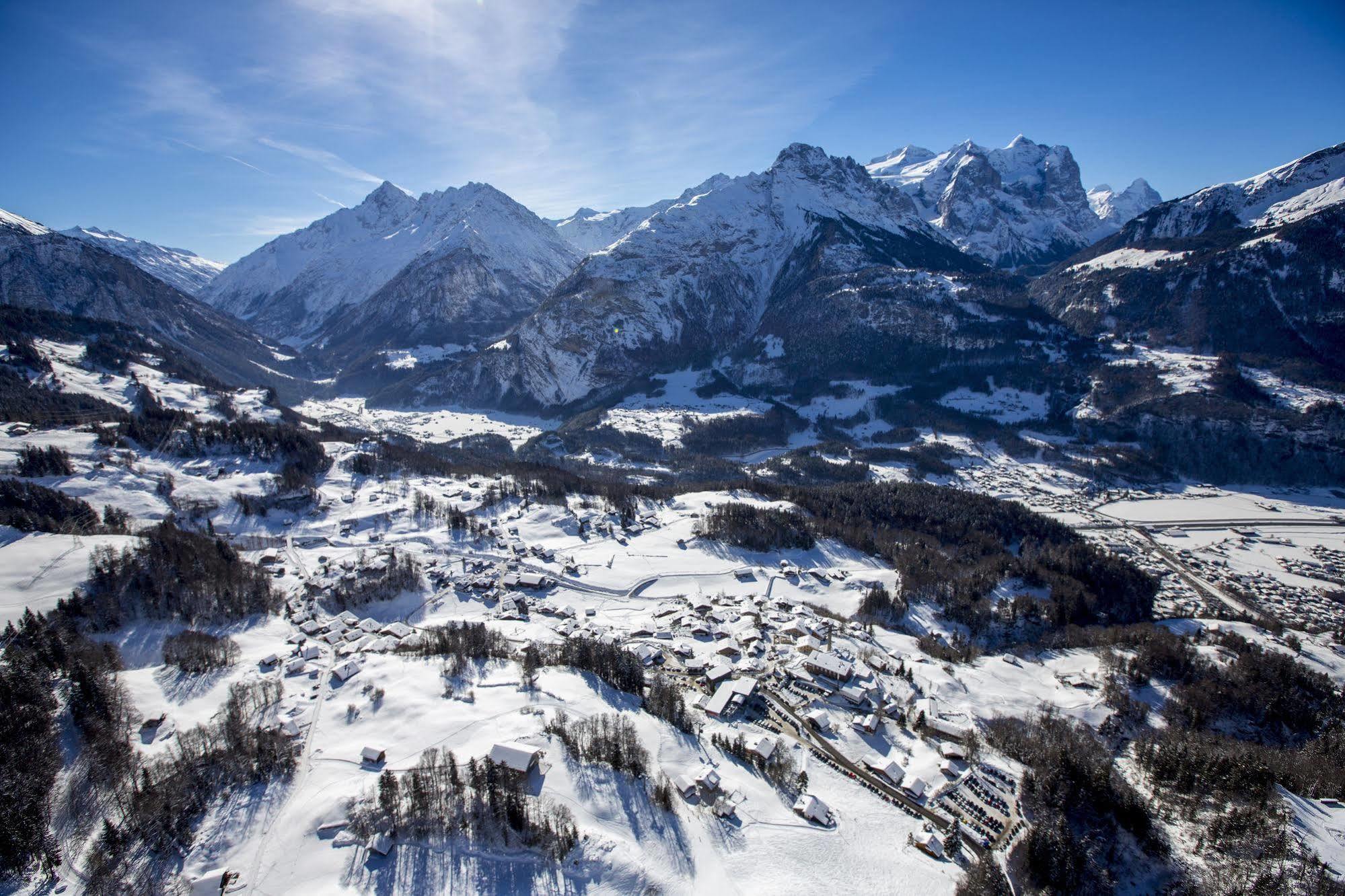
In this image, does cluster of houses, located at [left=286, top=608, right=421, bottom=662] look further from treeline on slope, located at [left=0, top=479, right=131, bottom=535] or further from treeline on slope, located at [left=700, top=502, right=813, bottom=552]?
treeline on slope, located at [left=700, top=502, right=813, bottom=552]

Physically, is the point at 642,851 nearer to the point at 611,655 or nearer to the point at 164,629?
the point at 611,655

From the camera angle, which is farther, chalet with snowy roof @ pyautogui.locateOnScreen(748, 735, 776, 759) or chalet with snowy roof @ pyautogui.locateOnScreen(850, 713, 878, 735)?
chalet with snowy roof @ pyautogui.locateOnScreen(850, 713, 878, 735)

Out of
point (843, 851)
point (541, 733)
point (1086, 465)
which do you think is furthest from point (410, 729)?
point (1086, 465)

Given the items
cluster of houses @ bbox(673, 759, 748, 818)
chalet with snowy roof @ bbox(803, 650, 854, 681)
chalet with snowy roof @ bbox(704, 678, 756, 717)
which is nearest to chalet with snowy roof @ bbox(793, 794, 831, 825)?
cluster of houses @ bbox(673, 759, 748, 818)

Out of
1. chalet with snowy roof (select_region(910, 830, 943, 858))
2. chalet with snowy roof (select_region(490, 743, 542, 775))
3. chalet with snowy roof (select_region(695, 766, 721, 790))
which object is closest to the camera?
chalet with snowy roof (select_region(910, 830, 943, 858))

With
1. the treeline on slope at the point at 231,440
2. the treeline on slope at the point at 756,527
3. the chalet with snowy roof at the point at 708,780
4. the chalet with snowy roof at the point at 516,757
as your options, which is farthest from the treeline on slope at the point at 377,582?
the chalet with snowy roof at the point at 708,780

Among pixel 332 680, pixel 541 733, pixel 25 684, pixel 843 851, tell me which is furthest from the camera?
pixel 332 680

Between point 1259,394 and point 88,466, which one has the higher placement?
point 1259,394
